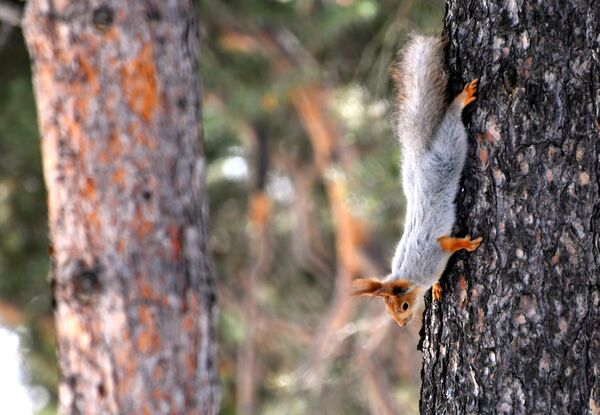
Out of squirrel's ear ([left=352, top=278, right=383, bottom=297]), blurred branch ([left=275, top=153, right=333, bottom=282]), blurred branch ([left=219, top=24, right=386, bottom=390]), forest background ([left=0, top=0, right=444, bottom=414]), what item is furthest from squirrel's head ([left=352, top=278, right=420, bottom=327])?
blurred branch ([left=275, top=153, right=333, bottom=282])

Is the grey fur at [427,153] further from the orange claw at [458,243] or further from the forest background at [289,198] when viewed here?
the forest background at [289,198]

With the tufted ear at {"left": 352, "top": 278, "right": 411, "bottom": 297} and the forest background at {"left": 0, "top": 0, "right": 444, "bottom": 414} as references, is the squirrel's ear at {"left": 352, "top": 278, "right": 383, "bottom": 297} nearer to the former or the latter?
the tufted ear at {"left": 352, "top": 278, "right": 411, "bottom": 297}

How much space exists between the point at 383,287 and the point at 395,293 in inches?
1.3

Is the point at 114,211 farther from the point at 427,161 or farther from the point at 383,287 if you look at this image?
the point at 427,161

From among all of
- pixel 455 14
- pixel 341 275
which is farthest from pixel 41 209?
pixel 455 14

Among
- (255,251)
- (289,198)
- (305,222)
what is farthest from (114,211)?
(289,198)

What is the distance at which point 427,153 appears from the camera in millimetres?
2174

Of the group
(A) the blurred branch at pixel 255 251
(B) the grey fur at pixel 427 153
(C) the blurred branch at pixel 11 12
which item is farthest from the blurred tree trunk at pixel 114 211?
(A) the blurred branch at pixel 255 251

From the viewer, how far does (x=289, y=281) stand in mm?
10031

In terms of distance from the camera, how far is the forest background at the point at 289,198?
5750 millimetres

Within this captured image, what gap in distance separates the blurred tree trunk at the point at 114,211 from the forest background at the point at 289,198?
107cm

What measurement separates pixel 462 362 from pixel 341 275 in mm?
6330

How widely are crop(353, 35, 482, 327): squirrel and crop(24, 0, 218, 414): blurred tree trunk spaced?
1521 millimetres

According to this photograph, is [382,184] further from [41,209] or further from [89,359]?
[41,209]
